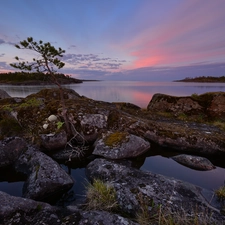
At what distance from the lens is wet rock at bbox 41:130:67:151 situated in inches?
284

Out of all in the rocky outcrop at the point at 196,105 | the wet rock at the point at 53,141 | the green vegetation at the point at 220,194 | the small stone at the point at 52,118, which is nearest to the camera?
the green vegetation at the point at 220,194

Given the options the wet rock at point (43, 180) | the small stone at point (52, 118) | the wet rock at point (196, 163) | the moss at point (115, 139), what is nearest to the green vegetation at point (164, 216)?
the wet rock at point (43, 180)

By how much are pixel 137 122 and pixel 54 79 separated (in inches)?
201

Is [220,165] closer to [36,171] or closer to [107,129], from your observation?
[107,129]

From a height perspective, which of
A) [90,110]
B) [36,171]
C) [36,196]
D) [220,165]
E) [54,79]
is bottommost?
[220,165]

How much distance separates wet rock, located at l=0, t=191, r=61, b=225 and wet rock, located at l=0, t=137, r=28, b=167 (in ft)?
9.56

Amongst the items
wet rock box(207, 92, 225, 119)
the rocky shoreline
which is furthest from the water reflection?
the rocky shoreline

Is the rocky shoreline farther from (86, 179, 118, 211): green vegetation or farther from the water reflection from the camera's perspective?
the water reflection

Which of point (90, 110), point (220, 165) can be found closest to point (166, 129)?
point (220, 165)

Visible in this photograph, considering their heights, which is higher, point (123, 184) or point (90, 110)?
point (90, 110)

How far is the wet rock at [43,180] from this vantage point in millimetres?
4488

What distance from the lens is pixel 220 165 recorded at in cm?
675

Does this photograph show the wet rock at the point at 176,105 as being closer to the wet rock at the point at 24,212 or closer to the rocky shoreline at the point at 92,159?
the rocky shoreline at the point at 92,159

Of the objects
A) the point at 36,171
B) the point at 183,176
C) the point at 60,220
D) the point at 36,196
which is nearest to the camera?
the point at 60,220
